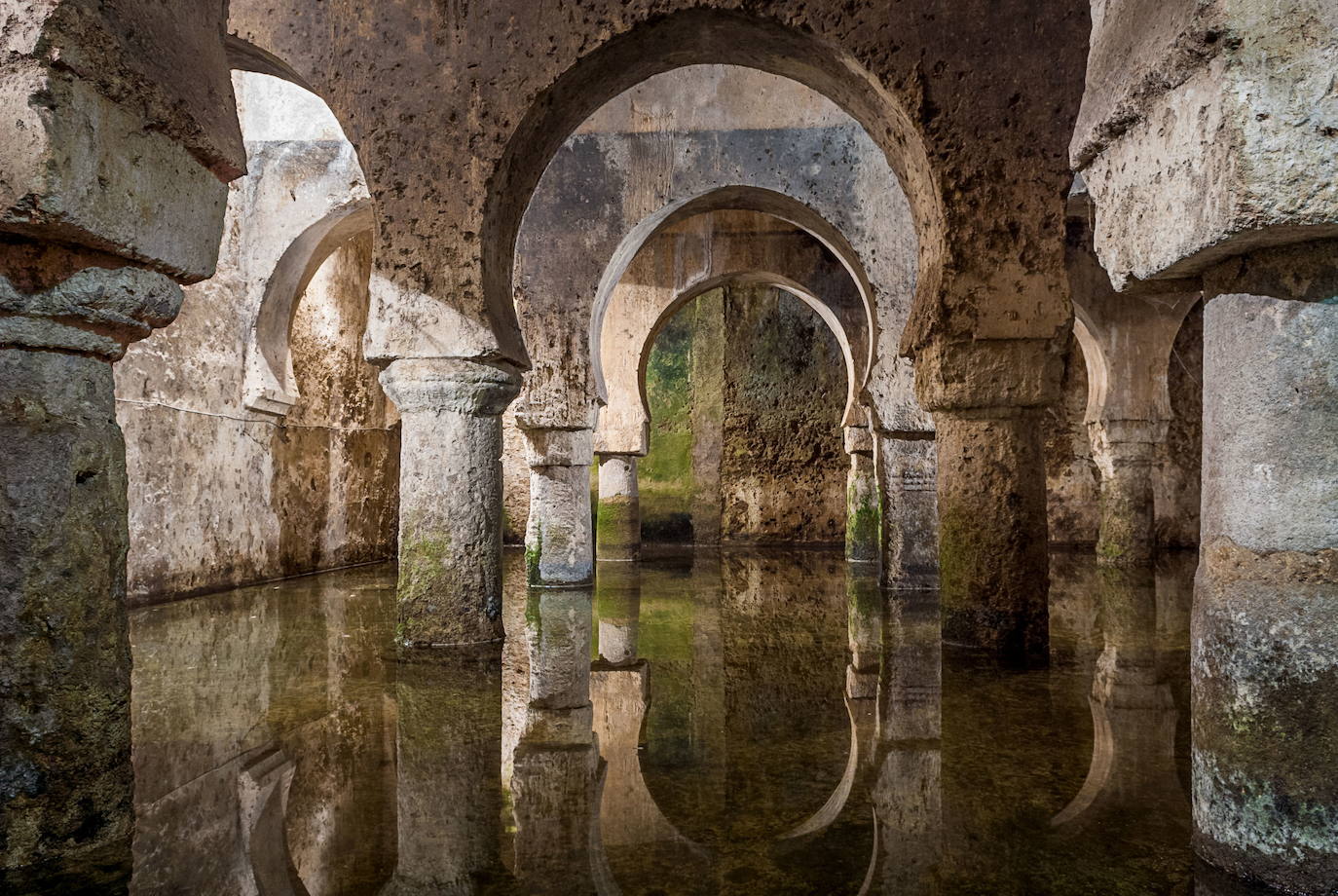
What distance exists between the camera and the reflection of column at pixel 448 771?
7.51 feet

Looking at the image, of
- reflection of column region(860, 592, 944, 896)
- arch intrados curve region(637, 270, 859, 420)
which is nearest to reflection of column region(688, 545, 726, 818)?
reflection of column region(860, 592, 944, 896)

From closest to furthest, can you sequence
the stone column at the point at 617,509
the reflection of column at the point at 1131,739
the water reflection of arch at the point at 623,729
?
the water reflection of arch at the point at 623,729 → the reflection of column at the point at 1131,739 → the stone column at the point at 617,509

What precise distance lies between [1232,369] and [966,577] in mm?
2912

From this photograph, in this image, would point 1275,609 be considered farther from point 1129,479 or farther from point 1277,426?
point 1129,479

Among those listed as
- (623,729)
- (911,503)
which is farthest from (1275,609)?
(911,503)

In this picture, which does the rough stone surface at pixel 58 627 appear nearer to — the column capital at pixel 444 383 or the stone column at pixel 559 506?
the column capital at pixel 444 383

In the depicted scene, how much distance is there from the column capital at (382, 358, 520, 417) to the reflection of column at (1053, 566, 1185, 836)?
340 cm

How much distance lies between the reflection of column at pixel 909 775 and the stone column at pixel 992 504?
0.41 m

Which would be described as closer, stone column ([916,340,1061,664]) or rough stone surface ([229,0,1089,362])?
rough stone surface ([229,0,1089,362])

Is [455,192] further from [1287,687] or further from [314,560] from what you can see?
[314,560]

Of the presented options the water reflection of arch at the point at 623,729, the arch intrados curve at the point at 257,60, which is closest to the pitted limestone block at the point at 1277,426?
the water reflection of arch at the point at 623,729

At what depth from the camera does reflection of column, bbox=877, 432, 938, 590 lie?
8.06m

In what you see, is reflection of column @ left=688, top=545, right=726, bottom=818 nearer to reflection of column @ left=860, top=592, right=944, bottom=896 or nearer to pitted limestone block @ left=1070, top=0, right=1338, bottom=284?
reflection of column @ left=860, top=592, right=944, bottom=896

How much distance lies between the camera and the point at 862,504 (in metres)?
11.0
